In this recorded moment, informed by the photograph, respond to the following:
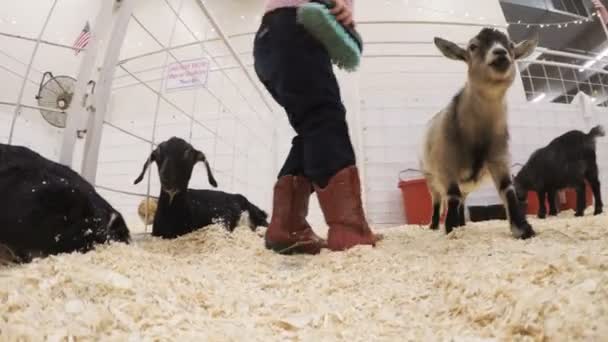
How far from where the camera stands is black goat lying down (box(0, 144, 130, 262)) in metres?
0.87

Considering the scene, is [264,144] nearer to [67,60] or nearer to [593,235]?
[67,60]

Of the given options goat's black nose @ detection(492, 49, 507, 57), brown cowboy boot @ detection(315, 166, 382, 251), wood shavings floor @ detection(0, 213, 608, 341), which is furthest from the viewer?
goat's black nose @ detection(492, 49, 507, 57)

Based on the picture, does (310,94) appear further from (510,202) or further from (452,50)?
(452,50)

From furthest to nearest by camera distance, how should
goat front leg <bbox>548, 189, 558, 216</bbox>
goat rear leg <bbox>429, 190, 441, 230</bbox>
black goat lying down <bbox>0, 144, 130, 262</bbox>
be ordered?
goat front leg <bbox>548, 189, 558, 216</bbox> → goat rear leg <bbox>429, 190, 441, 230</bbox> → black goat lying down <bbox>0, 144, 130, 262</bbox>

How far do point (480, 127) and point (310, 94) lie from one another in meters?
0.86

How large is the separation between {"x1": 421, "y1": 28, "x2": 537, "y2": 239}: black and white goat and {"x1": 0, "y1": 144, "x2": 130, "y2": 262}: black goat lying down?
137 cm

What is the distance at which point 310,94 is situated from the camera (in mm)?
1298

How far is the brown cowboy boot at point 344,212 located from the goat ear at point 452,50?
1.00m

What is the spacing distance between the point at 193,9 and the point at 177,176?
3348 millimetres

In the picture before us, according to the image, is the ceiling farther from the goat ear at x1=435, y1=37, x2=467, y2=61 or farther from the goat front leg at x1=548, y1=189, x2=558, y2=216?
the goat ear at x1=435, y1=37, x2=467, y2=61

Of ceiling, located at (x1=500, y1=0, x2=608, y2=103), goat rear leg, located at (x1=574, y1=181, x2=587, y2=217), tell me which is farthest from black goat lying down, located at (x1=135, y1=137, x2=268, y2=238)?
ceiling, located at (x1=500, y1=0, x2=608, y2=103)

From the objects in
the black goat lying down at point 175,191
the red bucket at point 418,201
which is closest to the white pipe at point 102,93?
the black goat lying down at point 175,191

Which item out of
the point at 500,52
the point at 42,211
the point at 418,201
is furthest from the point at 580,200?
the point at 42,211

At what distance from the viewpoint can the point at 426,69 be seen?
4246 millimetres
